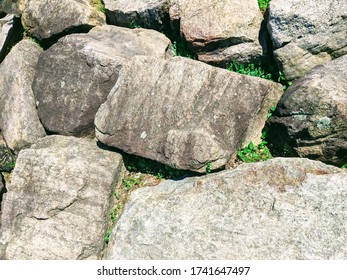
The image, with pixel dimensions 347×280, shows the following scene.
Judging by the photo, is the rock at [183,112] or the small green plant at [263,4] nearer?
the rock at [183,112]

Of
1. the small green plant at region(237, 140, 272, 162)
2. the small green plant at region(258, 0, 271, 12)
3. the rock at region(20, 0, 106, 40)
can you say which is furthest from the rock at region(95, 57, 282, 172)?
the rock at region(20, 0, 106, 40)

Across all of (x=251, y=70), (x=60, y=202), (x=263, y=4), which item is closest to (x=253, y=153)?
(x=251, y=70)

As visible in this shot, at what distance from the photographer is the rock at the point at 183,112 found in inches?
225

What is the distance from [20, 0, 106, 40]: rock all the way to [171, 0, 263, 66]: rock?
1.87 metres

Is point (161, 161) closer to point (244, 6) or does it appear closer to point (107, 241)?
point (107, 241)

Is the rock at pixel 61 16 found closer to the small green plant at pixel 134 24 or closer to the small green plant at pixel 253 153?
the small green plant at pixel 134 24

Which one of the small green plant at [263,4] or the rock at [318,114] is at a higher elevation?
the small green plant at [263,4]

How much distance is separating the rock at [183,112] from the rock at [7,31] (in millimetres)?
3275

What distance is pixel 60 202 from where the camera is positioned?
6.27 m

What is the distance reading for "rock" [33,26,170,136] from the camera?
6.79 meters

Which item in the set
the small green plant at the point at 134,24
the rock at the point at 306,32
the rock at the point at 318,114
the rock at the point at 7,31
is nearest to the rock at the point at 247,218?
the rock at the point at 318,114

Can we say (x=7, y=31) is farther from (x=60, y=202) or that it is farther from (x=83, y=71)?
(x=60, y=202)

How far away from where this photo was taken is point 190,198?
5633 millimetres

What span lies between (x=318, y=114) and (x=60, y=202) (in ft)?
13.5
